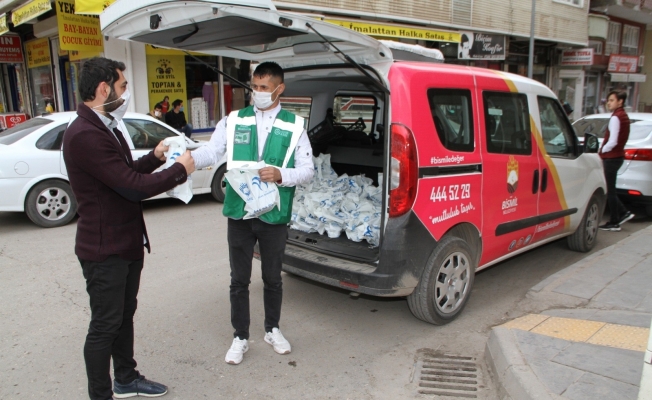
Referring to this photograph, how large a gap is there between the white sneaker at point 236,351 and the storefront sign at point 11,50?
58.7ft

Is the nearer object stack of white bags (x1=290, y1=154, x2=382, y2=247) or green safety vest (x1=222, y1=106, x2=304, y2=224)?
green safety vest (x1=222, y1=106, x2=304, y2=224)

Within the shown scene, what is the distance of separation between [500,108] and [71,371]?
3.83m

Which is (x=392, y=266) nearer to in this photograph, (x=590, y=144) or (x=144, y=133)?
(x=590, y=144)

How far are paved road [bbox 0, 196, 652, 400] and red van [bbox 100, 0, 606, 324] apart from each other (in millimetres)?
419

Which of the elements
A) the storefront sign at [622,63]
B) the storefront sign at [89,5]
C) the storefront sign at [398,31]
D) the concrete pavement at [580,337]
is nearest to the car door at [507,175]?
the concrete pavement at [580,337]

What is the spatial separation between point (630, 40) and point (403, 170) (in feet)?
94.9

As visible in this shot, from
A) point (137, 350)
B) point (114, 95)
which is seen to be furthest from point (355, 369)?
point (114, 95)

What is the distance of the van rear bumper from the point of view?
359 centimetres

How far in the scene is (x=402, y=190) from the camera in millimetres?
3545

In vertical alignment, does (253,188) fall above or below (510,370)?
above

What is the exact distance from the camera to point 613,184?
7121mm

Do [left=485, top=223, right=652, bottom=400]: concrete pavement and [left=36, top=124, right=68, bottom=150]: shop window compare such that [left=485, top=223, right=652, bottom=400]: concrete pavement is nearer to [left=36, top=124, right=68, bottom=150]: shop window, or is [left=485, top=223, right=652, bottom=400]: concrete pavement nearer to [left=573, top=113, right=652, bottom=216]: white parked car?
[left=573, top=113, right=652, bottom=216]: white parked car

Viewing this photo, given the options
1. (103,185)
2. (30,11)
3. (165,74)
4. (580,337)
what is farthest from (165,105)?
(580,337)

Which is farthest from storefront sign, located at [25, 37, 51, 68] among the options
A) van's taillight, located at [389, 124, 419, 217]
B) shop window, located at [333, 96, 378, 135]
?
van's taillight, located at [389, 124, 419, 217]
